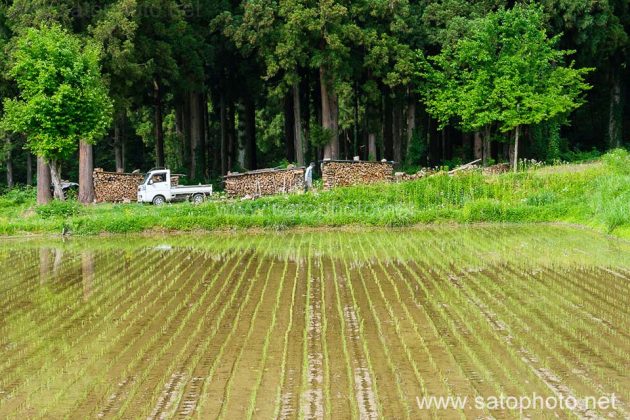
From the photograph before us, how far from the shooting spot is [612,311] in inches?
398

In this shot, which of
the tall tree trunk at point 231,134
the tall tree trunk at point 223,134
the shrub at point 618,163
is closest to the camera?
the shrub at point 618,163

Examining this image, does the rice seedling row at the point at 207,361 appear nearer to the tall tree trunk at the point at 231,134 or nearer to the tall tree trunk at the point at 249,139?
the tall tree trunk at the point at 249,139

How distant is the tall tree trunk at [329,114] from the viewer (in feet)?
113

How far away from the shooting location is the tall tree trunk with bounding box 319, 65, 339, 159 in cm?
3456

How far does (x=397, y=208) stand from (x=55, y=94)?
11928 millimetres

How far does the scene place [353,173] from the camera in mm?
30500

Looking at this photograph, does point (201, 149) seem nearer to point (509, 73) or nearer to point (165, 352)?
point (509, 73)

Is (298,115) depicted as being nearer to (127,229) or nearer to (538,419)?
(127,229)

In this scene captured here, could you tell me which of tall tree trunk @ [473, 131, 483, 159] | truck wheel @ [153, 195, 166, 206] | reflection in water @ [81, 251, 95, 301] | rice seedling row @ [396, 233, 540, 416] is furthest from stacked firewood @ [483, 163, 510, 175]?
rice seedling row @ [396, 233, 540, 416]

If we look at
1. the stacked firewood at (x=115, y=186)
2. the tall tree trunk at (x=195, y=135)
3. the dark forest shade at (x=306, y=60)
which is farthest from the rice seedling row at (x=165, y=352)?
the tall tree trunk at (x=195, y=135)

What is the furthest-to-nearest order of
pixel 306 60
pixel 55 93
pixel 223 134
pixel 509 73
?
1. pixel 223 134
2. pixel 306 60
3. pixel 509 73
4. pixel 55 93

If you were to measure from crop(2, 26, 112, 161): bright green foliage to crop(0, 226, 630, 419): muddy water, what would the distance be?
37.2 ft

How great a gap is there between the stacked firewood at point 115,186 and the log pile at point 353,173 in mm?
8278

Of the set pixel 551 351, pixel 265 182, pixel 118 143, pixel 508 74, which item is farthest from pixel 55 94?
pixel 551 351
